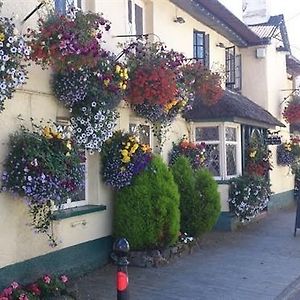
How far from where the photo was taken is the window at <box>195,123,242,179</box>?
1376cm

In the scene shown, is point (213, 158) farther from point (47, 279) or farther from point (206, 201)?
point (47, 279)

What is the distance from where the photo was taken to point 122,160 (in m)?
8.92

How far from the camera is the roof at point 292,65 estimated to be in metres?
21.5

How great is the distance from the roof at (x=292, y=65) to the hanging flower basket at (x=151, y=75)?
41.3ft

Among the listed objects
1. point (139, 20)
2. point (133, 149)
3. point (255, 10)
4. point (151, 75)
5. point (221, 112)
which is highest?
point (255, 10)

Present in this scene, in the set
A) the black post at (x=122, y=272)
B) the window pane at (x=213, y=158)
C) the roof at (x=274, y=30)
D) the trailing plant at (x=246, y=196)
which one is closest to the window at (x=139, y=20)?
the window pane at (x=213, y=158)

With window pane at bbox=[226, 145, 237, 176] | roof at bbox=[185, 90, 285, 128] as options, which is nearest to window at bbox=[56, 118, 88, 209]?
roof at bbox=[185, 90, 285, 128]

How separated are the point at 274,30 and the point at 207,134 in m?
7.34

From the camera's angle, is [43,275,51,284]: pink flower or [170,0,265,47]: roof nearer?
[43,275,51,284]: pink flower

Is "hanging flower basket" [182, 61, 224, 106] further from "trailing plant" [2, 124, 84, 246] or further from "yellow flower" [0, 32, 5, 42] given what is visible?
"yellow flower" [0, 32, 5, 42]

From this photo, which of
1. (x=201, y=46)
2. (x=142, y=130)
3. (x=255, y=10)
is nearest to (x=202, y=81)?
(x=142, y=130)

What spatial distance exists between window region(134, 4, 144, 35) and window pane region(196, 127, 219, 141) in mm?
3401

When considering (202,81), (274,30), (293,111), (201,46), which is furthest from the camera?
(274,30)

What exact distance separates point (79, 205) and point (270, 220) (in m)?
8.49
